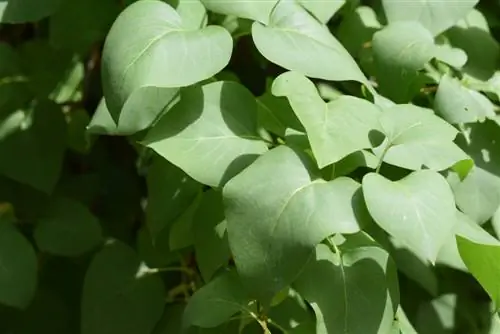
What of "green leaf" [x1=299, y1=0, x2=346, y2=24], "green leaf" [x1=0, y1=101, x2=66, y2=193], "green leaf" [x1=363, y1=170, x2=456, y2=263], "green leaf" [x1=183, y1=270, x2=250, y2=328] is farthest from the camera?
"green leaf" [x1=0, y1=101, x2=66, y2=193]

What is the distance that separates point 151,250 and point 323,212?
0.31 meters

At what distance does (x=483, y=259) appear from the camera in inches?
25.7

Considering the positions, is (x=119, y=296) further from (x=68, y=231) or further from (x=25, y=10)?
(x=25, y=10)

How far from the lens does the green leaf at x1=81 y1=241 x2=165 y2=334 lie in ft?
2.67

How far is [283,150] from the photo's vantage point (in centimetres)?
64

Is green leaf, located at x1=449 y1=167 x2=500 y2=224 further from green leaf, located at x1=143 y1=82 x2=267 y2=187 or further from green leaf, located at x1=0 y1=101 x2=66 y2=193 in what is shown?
green leaf, located at x1=0 y1=101 x2=66 y2=193

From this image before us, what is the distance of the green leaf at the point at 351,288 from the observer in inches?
24.8

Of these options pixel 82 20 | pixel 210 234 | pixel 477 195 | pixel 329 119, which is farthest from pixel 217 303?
pixel 82 20

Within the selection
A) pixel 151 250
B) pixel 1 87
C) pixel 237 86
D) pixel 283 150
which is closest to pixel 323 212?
pixel 283 150

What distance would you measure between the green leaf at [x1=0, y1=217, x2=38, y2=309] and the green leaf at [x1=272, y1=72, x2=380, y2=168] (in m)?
0.33

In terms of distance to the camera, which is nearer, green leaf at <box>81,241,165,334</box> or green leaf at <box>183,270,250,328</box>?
green leaf at <box>183,270,250,328</box>

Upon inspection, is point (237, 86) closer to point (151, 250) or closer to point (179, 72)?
point (179, 72)

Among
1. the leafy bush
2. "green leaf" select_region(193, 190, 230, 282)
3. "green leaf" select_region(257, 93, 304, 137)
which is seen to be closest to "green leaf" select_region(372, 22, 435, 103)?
the leafy bush

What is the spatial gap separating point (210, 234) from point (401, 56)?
0.26 m
